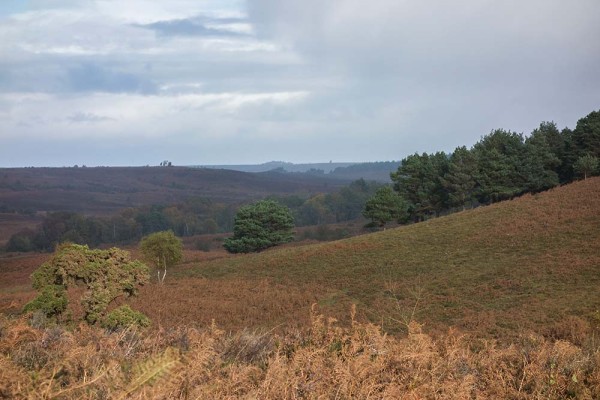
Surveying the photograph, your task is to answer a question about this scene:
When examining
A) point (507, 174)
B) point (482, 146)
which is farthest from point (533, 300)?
point (482, 146)

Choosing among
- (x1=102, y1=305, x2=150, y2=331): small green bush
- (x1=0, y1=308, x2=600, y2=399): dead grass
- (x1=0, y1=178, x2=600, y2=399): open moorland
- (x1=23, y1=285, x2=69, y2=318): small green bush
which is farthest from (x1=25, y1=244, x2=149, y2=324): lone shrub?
(x1=0, y1=308, x2=600, y2=399): dead grass

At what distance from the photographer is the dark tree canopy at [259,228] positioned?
193ft

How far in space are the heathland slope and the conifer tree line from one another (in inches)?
417

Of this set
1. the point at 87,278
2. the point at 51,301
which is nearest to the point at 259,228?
the point at 87,278

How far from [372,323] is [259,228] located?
5116 cm

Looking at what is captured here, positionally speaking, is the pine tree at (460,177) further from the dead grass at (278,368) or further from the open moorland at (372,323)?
the dead grass at (278,368)

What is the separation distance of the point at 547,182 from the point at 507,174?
461 centimetres

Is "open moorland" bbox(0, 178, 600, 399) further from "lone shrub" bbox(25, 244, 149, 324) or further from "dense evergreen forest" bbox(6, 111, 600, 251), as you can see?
"dense evergreen forest" bbox(6, 111, 600, 251)

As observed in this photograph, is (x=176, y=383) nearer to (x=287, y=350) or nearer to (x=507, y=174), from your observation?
(x=287, y=350)

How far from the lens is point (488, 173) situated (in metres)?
60.2

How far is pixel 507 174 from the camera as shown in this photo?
194ft

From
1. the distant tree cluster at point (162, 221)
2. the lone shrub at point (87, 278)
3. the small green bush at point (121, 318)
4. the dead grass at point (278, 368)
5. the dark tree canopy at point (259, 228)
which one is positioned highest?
the dead grass at point (278, 368)

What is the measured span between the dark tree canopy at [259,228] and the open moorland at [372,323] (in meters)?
12.9

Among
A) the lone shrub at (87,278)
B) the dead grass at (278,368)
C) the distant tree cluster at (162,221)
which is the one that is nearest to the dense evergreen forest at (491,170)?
the lone shrub at (87,278)
